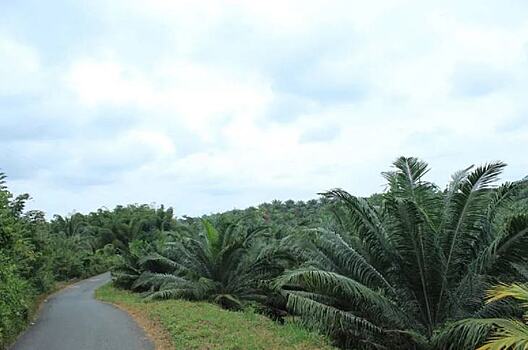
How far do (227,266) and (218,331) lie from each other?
9363 mm

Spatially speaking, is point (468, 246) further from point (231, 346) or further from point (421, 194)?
point (231, 346)

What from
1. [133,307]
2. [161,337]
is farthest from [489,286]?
[133,307]

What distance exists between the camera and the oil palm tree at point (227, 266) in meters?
20.3

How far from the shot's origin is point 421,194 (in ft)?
37.6

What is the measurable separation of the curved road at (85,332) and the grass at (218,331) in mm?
512

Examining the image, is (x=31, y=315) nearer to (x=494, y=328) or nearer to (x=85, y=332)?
(x=85, y=332)

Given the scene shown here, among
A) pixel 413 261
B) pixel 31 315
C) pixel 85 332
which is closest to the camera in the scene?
pixel 413 261

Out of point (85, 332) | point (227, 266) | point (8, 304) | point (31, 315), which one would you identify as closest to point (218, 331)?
point (85, 332)

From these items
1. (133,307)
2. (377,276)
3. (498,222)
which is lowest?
(133,307)

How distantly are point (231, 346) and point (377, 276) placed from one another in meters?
3.75

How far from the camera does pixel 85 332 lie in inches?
560

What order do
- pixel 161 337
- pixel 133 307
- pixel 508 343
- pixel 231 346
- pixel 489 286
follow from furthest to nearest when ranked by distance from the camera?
pixel 133 307, pixel 161 337, pixel 489 286, pixel 231 346, pixel 508 343

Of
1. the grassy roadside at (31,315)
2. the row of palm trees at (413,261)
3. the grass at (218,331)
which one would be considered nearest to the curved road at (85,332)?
the grassy roadside at (31,315)

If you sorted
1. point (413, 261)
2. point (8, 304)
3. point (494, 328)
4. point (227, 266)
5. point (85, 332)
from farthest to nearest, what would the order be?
point (227, 266) → point (85, 332) → point (8, 304) → point (413, 261) → point (494, 328)
